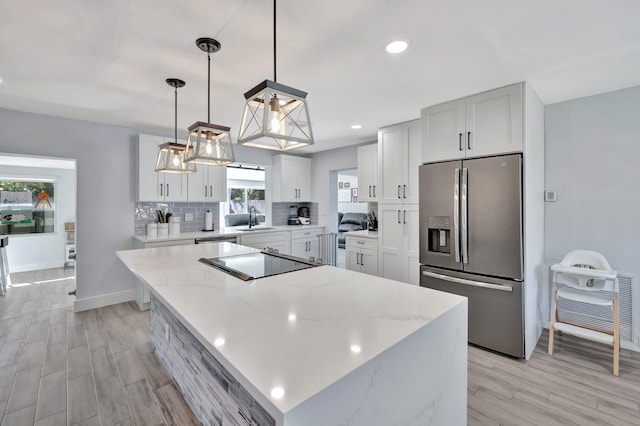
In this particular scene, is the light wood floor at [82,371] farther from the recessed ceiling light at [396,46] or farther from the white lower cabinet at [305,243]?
the recessed ceiling light at [396,46]

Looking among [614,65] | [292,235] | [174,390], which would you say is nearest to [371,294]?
[174,390]

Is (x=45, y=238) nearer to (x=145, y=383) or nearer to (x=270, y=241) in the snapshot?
(x=270, y=241)

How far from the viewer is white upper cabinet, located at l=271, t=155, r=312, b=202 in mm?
5516

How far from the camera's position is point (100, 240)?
3898 millimetres

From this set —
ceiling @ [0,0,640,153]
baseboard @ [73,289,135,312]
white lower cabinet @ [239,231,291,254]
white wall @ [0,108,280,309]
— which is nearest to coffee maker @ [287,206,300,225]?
white lower cabinet @ [239,231,291,254]

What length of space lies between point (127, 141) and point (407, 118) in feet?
12.4

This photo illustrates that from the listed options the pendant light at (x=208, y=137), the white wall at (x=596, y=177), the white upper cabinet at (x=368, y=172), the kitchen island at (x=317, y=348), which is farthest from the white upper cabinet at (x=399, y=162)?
the pendant light at (x=208, y=137)

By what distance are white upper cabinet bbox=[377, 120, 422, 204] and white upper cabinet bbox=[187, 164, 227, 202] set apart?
8.26 feet

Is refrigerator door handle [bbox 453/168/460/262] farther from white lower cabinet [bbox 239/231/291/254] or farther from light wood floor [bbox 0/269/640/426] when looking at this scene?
white lower cabinet [bbox 239/231/291/254]

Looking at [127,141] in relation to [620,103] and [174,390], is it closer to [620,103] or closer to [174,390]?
[174,390]

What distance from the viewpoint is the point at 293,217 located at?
19.7ft

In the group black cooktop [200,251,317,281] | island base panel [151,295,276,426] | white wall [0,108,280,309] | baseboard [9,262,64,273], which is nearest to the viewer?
island base panel [151,295,276,426]

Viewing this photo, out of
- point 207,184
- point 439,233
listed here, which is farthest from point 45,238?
point 439,233

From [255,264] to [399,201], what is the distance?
2253 mm
